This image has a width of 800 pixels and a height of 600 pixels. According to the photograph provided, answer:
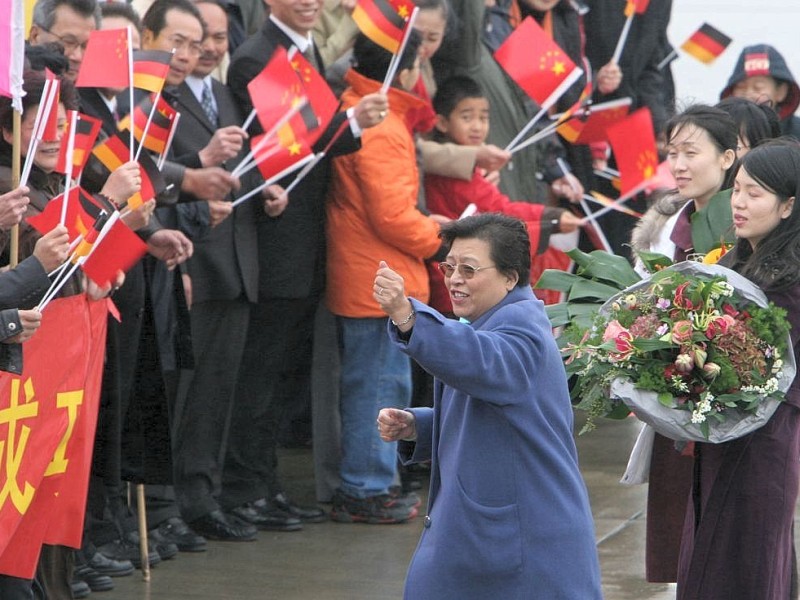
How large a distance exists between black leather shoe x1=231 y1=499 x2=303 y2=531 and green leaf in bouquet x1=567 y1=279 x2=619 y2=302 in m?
2.39

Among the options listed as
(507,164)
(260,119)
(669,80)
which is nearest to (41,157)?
(260,119)

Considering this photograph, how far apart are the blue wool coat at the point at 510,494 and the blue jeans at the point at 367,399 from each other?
3276mm

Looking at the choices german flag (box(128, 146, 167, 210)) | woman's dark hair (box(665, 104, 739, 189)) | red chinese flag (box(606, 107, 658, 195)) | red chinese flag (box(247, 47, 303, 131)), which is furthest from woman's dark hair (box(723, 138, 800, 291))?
red chinese flag (box(606, 107, 658, 195))

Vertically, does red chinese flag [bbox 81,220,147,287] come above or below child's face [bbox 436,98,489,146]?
below

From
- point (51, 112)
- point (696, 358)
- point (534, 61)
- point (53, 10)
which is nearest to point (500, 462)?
point (696, 358)

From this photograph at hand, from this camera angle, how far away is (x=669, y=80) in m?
11.6

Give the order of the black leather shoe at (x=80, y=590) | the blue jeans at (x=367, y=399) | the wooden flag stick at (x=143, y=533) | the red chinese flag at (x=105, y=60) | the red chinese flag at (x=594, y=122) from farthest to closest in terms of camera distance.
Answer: the red chinese flag at (x=594, y=122) < the blue jeans at (x=367, y=399) < the wooden flag stick at (x=143, y=533) < the black leather shoe at (x=80, y=590) < the red chinese flag at (x=105, y=60)

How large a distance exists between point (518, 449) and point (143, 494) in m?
2.76

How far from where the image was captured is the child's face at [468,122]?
27.6 feet

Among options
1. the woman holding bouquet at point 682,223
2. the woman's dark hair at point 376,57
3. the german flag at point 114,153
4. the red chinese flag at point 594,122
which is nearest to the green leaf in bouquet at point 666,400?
the woman holding bouquet at point 682,223

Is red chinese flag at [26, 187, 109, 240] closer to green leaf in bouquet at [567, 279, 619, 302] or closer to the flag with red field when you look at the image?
the flag with red field

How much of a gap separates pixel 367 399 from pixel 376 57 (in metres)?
1.59

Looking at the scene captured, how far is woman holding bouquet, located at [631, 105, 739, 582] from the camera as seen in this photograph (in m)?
5.88

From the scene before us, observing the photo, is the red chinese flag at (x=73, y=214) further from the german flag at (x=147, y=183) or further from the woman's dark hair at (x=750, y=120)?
the woman's dark hair at (x=750, y=120)
